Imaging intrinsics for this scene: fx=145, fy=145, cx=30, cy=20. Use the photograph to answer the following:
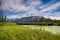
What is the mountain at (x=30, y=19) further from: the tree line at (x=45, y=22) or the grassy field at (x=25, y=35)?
the grassy field at (x=25, y=35)

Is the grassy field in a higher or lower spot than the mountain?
lower

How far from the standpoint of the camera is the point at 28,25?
184 inches

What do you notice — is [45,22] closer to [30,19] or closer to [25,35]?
[30,19]

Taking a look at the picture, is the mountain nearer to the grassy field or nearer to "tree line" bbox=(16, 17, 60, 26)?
"tree line" bbox=(16, 17, 60, 26)

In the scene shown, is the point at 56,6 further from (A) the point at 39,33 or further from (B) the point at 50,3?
(A) the point at 39,33

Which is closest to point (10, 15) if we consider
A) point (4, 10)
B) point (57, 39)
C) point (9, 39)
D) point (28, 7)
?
point (4, 10)

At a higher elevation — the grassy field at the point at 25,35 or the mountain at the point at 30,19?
the mountain at the point at 30,19

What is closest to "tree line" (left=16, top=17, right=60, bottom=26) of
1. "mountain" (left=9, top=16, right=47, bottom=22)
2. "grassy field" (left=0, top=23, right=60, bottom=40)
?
"mountain" (left=9, top=16, right=47, bottom=22)

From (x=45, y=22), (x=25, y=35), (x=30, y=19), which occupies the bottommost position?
(x=25, y=35)

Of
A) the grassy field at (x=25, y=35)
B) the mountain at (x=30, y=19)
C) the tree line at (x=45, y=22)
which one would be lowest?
the grassy field at (x=25, y=35)

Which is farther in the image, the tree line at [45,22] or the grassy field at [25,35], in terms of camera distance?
the tree line at [45,22]

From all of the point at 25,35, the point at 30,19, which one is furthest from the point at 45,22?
the point at 25,35

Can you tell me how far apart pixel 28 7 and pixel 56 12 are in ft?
3.03

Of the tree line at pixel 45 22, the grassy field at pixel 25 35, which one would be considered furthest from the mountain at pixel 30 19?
the grassy field at pixel 25 35
